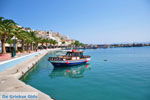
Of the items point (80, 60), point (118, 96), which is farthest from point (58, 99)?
point (80, 60)

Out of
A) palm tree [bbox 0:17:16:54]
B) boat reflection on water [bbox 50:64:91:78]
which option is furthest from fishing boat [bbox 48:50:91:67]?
palm tree [bbox 0:17:16:54]

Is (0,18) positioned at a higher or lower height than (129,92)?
higher

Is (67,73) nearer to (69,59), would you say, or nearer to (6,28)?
(69,59)

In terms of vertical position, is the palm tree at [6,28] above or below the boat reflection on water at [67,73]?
above

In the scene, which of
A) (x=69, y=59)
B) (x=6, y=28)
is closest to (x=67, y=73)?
(x=69, y=59)

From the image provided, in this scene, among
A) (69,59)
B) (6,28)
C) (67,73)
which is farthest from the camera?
A: (6,28)

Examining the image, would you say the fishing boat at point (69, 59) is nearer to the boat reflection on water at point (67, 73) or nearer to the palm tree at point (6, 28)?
the boat reflection on water at point (67, 73)

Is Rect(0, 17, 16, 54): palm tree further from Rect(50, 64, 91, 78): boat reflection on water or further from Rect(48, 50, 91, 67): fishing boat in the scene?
Rect(50, 64, 91, 78): boat reflection on water

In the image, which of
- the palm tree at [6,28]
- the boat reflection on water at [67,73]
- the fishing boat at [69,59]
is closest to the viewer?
the boat reflection on water at [67,73]

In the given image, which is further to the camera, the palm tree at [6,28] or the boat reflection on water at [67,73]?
the palm tree at [6,28]

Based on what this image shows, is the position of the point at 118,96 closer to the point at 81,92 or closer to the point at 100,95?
→ the point at 100,95

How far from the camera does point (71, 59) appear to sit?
78.5 feet

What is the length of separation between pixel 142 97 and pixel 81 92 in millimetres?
5525

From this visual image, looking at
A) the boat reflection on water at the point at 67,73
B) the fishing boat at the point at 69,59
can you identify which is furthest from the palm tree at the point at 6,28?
the boat reflection on water at the point at 67,73
